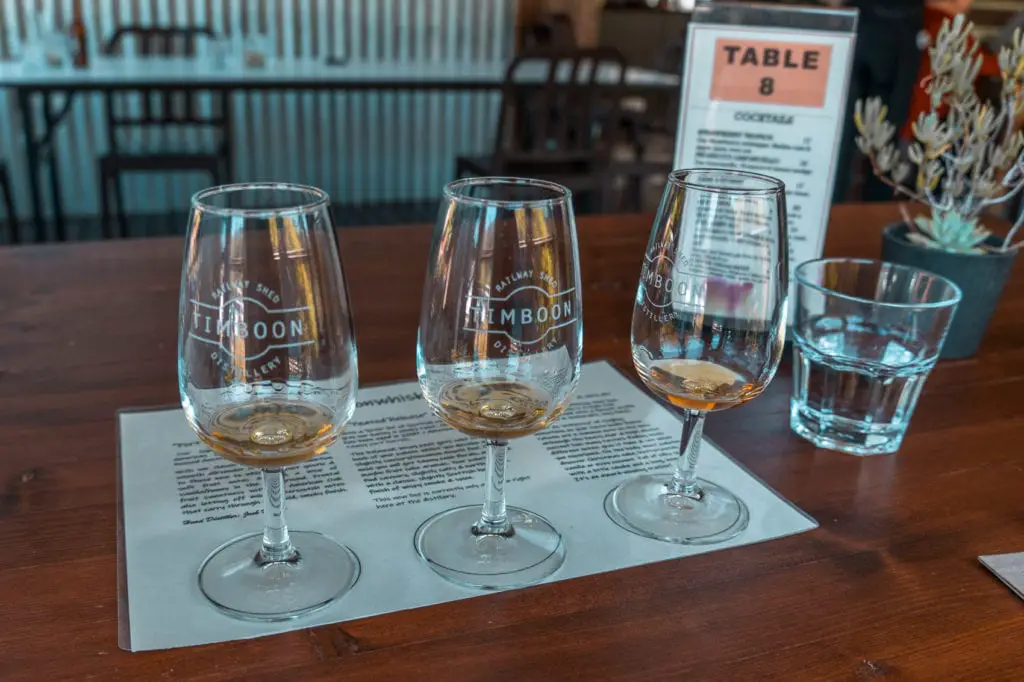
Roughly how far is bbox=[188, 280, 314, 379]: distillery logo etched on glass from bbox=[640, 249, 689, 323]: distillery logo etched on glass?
0.88ft

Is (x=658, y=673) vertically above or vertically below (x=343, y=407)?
below

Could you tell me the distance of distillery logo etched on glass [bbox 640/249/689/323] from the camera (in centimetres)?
65

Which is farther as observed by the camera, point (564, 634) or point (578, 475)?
point (578, 475)

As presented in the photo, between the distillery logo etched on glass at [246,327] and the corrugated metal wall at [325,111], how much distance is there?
415 centimetres

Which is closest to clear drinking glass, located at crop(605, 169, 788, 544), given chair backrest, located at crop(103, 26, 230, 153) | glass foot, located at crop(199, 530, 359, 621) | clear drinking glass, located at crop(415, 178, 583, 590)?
clear drinking glass, located at crop(415, 178, 583, 590)

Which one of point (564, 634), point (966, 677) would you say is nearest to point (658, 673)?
point (564, 634)

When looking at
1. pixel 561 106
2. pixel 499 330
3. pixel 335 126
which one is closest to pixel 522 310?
pixel 499 330

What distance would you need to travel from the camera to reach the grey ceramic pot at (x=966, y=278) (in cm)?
94

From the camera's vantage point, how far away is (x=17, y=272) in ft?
3.54

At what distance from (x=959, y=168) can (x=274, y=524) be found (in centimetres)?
75

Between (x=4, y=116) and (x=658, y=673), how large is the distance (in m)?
4.74

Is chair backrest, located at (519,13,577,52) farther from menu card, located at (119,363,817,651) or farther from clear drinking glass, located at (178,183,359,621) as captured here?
clear drinking glass, located at (178,183,359,621)

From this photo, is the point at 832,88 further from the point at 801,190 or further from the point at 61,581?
the point at 61,581

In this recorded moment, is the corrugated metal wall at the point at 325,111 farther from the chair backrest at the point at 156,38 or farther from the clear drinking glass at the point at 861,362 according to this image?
the clear drinking glass at the point at 861,362
